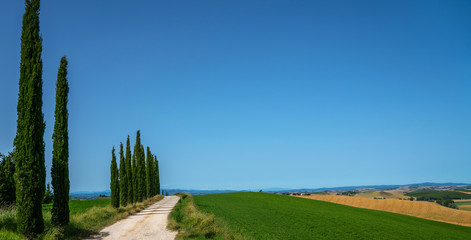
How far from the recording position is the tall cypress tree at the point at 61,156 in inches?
648

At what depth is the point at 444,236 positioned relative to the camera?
26.0 metres


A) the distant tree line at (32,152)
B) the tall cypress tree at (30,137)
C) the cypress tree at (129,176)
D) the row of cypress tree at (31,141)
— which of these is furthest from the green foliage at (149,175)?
the tall cypress tree at (30,137)

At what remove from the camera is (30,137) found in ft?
45.1

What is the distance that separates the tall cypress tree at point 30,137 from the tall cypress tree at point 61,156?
2.75 m

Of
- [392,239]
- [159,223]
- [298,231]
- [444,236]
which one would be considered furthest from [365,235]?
[159,223]

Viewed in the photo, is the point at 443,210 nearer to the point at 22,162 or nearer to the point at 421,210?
the point at 421,210

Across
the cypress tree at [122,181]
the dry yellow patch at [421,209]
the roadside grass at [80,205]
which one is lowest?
the dry yellow patch at [421,209]

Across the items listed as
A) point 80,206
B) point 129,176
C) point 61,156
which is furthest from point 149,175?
point 61,156

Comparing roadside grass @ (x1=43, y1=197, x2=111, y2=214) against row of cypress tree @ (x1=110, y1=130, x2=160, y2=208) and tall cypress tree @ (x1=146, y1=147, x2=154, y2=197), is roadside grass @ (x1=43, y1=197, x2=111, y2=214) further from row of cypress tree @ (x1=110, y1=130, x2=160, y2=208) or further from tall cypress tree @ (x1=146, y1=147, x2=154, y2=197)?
tall cypress tree @ (x1=146, y1=147, x2=154, y2=197)

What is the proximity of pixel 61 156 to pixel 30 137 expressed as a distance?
157 inches

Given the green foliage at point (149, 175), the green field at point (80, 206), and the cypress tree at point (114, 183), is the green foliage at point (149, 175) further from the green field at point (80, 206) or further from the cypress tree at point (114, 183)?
the cypress tree at point (114, 183)

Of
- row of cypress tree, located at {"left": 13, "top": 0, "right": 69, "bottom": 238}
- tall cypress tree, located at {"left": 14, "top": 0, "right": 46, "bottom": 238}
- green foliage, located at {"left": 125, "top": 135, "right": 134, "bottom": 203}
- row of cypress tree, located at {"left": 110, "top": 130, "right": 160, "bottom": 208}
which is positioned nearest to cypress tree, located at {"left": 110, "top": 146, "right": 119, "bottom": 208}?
row of cypress tree, located at {"left": 110, "top": 130, "right": 160, "bottom": 208}

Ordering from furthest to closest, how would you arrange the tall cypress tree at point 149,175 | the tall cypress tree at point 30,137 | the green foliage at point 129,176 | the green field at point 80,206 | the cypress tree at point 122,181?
the tall cypress tree at point 149,175 → the green foliage at point 129,176 → the cypress tree at point 122,181 → the green field at point 80,206 → the tall cypress tree at point 30,137

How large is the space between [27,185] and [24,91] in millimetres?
4249
